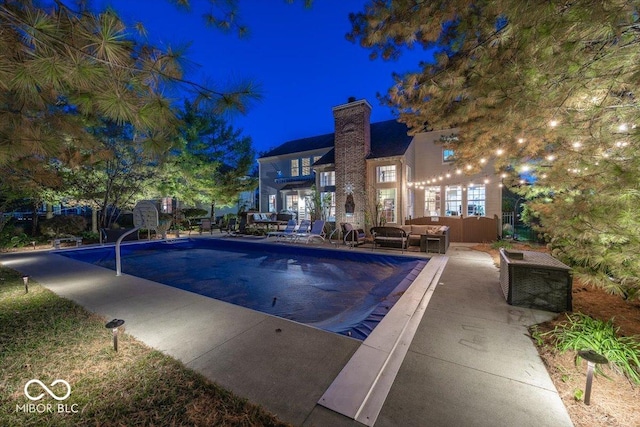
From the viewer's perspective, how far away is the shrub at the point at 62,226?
1251 centimetres

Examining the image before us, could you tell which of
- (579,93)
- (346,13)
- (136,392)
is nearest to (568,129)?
(579,93)

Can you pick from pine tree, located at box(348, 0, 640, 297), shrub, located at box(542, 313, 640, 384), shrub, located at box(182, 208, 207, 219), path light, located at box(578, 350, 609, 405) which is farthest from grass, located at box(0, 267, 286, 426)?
shrub, located at box(182, 208, 207, 219)

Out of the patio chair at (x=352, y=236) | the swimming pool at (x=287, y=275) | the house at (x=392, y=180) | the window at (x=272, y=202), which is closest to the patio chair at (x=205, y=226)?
the swimming pool at (x=287, y=275)

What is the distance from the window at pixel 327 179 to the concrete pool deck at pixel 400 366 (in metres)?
12.1

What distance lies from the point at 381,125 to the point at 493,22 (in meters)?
15.0

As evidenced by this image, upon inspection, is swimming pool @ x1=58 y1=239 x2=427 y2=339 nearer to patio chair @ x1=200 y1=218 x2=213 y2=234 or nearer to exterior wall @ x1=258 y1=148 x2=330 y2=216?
patio chair @ x1=200 y1=218 x2=213 y2=234

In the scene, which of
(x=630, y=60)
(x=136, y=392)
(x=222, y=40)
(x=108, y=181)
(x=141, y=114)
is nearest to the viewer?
(x=136, y=392)

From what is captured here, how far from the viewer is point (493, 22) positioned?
145 inches

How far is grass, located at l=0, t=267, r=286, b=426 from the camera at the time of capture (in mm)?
1877

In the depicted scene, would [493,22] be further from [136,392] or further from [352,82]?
[352,82]

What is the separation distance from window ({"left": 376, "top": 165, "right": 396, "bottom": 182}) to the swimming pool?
6.47 m

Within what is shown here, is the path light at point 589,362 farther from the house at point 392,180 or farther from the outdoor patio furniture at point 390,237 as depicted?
the house at point 392,180

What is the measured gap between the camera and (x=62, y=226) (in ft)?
42.7

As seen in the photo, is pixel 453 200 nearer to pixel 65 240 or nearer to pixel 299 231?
pixel 299 231
